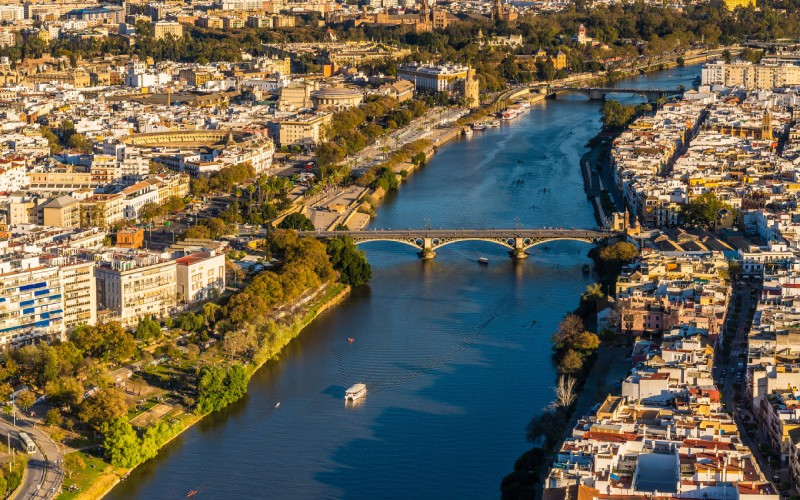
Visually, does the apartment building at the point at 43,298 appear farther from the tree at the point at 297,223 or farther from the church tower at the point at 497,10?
the church tower at the point at 497,10

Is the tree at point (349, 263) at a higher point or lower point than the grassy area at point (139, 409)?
higher

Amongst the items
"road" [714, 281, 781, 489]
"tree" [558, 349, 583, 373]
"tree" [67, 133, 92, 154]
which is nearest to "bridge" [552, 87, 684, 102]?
"tree" [67, 133, 92, 154]

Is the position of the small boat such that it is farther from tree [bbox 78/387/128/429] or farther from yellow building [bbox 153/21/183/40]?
yellow building [bbox 153/21/183/40]

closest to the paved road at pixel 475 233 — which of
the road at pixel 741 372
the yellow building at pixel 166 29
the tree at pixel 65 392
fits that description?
the road at pixel 741 372

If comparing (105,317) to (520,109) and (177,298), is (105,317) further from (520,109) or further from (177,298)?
(520,109)

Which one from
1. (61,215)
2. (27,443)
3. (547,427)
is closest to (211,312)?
(27,443)

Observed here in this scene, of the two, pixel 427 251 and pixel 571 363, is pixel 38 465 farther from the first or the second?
pixel 427 251
